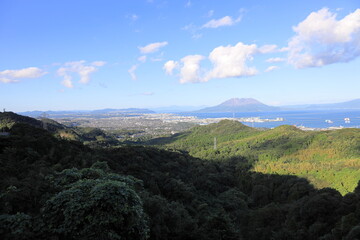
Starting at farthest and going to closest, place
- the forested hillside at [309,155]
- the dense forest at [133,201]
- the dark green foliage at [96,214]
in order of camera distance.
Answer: the forested hillside at [309,155] → the dense forest at [133,201] → the dark green foliage at [96,214]

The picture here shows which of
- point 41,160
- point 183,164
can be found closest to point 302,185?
point 183,164

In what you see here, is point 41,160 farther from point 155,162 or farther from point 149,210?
point 155,162

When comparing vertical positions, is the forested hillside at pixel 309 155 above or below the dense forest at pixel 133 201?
below

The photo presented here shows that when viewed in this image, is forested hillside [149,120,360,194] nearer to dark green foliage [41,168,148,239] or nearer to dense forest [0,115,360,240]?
dense forest [0,115,360,240]

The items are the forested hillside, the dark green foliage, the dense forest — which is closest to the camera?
the dark green foliage

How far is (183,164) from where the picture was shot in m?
37.7

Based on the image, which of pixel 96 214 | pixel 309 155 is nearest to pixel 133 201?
pixel 96 214

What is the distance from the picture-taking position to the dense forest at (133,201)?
6.80 meters

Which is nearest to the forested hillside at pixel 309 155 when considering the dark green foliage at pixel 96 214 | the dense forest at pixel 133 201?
the dense forest at pixel 133 201

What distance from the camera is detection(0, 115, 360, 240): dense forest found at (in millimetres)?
6801

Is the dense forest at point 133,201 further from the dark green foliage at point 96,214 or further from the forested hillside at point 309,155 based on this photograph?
the forested hillside at point 309,155

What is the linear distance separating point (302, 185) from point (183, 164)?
1662 cm

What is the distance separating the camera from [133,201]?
7480 mm

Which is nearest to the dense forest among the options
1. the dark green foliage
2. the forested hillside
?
the dark green foliage
